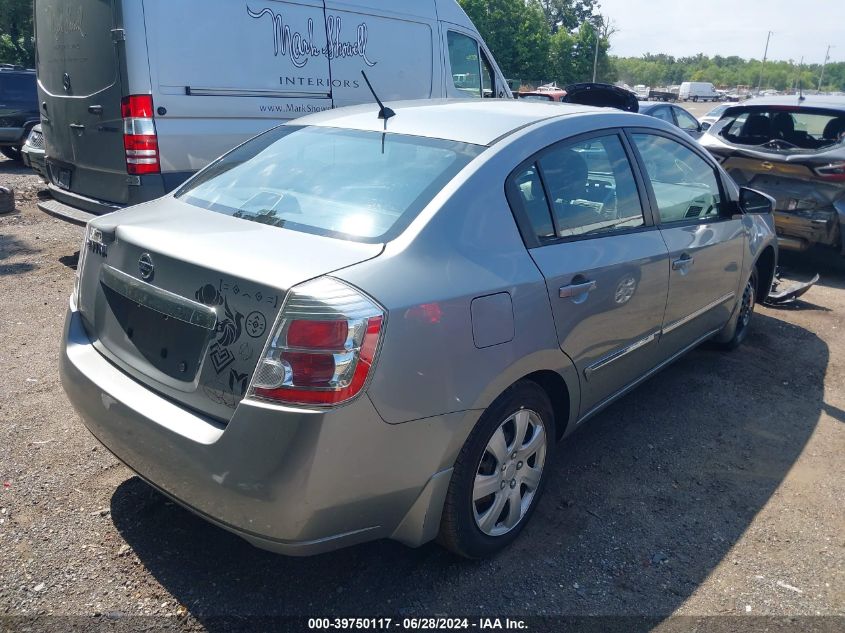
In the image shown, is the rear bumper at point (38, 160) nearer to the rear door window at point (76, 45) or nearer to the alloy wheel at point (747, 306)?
the rear door window at point (76, 45)

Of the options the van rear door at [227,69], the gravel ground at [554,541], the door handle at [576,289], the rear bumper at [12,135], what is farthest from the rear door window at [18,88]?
the door handle at [576,289]

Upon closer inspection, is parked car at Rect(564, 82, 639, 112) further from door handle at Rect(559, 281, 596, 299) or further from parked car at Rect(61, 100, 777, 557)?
door handle at Rect(559, 281, 596, 299)

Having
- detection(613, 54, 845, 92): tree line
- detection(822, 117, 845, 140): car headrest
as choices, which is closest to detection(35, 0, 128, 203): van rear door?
detection(822, 117, 845, 140): car headrest

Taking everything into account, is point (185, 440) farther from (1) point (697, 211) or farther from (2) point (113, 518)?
(1) point (697, 211)

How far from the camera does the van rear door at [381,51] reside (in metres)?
7.25

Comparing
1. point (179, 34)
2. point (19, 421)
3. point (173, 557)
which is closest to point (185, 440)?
point (173, 557)

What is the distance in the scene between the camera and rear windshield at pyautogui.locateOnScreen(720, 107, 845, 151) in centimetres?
746

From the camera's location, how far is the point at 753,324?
5.91 meters

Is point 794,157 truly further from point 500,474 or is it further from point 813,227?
point 500,474

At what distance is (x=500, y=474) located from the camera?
2793 mm

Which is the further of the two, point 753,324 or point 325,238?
point 753,324

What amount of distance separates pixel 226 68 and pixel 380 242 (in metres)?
4.40

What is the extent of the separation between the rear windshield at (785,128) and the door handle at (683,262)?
435 centimetres

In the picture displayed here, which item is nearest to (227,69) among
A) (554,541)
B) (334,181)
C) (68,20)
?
(68,20)
